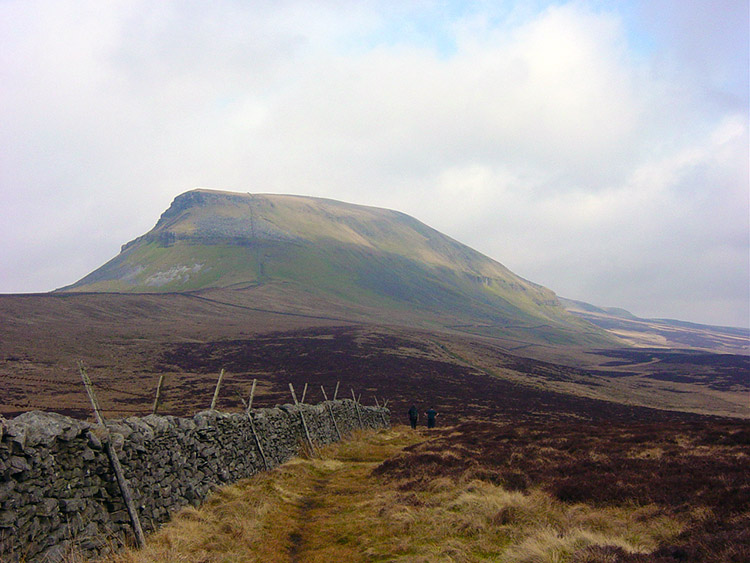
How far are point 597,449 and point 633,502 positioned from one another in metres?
8.43

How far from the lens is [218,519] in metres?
12.0

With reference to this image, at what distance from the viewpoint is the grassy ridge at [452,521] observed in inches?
336

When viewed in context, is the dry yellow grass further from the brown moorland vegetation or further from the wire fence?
the wire fence

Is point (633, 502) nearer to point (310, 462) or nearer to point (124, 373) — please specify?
point (310, 462)

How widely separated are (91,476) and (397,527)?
6.39 m

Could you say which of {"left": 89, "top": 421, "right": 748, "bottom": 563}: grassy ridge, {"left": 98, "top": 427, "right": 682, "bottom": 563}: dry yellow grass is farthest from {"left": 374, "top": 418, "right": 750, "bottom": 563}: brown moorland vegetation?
{"left": 98, "top": 427, "right": 682, "bottom": 563}: dry yellow grass

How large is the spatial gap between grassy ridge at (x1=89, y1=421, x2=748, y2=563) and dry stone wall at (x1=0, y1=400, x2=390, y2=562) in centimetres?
69

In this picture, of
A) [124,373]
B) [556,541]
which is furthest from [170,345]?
[556,541]

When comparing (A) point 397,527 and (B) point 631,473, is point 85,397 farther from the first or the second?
(B) point 631,473

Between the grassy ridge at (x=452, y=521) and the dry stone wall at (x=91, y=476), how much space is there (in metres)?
0.69

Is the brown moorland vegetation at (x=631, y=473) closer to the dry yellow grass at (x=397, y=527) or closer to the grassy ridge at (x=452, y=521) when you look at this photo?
the grassy ridge at (x=452, y=521)

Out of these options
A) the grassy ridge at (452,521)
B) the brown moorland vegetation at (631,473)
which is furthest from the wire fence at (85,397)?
the grassy ridge at (452,521)

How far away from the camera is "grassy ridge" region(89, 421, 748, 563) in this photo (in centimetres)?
852

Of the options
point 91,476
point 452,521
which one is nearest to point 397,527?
point 452,521
